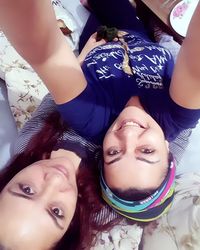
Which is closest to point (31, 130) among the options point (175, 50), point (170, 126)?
point (170, 126)

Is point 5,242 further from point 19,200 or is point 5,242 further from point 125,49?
point 125,49

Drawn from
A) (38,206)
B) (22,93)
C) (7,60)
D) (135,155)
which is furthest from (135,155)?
(7,60)

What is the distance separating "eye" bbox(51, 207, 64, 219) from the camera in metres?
0.83

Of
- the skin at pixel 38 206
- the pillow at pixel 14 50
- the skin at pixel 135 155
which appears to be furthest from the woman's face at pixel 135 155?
the pillow at pixel 14 50

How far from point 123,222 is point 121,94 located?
0.32 meters

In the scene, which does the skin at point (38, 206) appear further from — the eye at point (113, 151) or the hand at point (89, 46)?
the hand at point (89, 46)

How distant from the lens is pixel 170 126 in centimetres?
91

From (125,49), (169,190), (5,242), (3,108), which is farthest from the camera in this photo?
(3,108)

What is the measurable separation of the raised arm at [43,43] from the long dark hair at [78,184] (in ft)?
0.65

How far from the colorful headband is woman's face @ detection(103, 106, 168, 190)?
0.02 metres

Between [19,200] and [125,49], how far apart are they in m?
0.47

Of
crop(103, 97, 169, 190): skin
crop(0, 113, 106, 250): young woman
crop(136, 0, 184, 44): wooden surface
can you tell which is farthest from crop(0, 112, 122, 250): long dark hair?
crop(136, 0, 184, 44): wooden surface

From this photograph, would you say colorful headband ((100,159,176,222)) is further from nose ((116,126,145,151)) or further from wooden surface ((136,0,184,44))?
wooden surface ((136,0,184,44))

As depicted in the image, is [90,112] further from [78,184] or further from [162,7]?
[162,7]
